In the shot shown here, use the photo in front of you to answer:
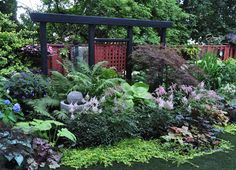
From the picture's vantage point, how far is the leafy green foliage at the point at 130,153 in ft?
9.77

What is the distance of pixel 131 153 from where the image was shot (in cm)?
316

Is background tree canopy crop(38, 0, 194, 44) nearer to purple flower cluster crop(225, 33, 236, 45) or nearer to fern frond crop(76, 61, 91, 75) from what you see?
purple flower cluster crop(225, 33, 236, 45)

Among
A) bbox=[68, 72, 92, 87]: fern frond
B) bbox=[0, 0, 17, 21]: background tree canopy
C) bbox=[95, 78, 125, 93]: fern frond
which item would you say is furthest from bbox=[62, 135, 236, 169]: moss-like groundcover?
bbox=[0, 0, 17, 21]: background tree canopy

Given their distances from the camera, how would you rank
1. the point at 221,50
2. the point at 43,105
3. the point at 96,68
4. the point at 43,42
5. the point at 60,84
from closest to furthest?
the point at 43,105
the point at 60,84
the point at 43,42
the point at 96,68
the point at 221,50

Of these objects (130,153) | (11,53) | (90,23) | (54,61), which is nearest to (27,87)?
(90,23)

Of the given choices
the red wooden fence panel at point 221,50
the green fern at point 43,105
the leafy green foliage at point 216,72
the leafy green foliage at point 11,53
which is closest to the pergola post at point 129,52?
the leafy green foliage at point 216,72

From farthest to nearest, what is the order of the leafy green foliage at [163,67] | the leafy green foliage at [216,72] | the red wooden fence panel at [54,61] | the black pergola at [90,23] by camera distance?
the red wooden fence panel at [54,61], the leafy green foliage at [216,72], the leafy green foliage at [163,67], the black pergola at [90,23]

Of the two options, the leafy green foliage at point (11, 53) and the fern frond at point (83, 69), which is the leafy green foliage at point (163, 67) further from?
the leafy green foliage at point (11, 53)

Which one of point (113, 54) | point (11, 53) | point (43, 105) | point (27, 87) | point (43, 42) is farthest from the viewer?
point (11, 53)

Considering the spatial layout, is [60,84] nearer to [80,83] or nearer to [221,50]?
[80,83]

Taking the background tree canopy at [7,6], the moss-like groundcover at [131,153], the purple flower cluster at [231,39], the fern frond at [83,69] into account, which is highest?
the background tree canopy at [7,6]

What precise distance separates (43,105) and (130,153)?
1.26 metres

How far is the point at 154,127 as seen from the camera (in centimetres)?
367

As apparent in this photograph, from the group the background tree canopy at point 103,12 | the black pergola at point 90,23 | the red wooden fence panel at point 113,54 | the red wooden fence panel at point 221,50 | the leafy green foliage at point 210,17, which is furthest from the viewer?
the leafy green foliage at point 210,17
